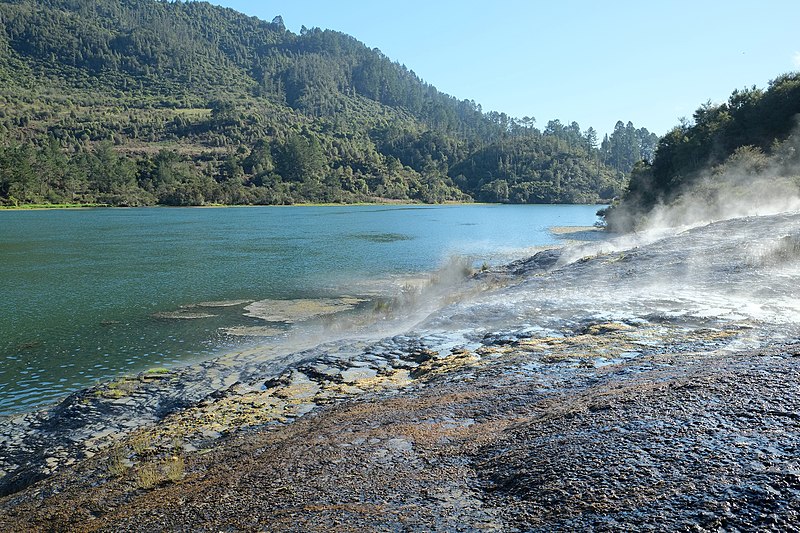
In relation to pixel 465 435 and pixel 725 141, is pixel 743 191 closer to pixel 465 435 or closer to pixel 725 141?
pixel 725 141

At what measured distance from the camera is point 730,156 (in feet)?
183

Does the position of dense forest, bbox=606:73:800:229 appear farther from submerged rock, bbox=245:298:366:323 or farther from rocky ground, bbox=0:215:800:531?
rocky ground, bbox=0:215:800:531

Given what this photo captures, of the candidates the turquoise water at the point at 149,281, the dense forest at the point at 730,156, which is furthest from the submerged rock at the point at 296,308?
the dense forest at the point at 730,156

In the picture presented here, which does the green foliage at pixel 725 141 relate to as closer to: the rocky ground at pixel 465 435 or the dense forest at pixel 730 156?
the dense forest at pixel 730 156

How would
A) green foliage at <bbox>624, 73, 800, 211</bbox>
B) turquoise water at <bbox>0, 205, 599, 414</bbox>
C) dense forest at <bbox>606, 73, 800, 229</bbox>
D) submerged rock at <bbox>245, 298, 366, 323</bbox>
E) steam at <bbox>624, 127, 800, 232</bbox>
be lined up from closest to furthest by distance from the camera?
turquoise water at <bbox>0, 205, 599, 414</bbox> < submerged rock at <bbox>245, 298, 366, 323</bbox> < steam at <bbox>624, 127, 800, 232</bbox> < dense forest at <bbox>606, 73, 800, 229</bbox> < green foliage at <bbox>624, 73, 800, 211</bbox>

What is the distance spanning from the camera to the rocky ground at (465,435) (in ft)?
→ 20.0

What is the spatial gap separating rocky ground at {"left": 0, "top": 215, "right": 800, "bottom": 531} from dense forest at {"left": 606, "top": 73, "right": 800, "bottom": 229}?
3360 centimetres

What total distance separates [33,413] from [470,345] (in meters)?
10.8

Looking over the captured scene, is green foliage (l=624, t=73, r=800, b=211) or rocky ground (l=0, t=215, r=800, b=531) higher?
green foliage (l=624, t=73, r=800, b=211)

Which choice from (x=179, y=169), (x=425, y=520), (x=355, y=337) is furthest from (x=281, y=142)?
(x=425, y=520)

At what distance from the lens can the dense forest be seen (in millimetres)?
46375

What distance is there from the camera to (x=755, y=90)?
218 feet

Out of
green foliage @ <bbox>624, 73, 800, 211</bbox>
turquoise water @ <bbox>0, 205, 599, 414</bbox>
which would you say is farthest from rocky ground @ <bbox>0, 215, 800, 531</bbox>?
green foliage @ <bbox>624, 73, 800, 211</bbox>

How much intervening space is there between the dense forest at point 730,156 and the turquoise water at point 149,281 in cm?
1427
